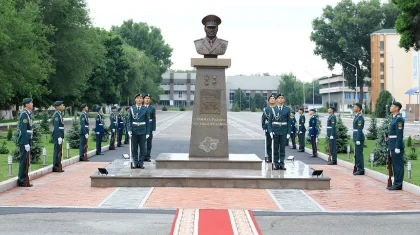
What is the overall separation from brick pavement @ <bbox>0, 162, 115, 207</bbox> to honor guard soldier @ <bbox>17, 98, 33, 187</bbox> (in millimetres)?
376

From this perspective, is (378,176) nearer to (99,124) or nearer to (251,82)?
(99,124)

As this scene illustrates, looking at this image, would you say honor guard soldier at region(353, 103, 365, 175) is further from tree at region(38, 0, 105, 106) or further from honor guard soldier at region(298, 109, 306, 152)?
tree at region(38, 0, 105, 106)

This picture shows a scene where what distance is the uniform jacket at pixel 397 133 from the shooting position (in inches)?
595

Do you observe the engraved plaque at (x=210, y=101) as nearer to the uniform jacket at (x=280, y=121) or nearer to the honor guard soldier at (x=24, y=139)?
the uniform jacket at (x=280, y=121)

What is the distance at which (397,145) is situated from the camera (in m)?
15.1

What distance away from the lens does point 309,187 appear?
51.2 feet

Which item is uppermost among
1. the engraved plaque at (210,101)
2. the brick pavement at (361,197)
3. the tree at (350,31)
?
the tree at (350,31)

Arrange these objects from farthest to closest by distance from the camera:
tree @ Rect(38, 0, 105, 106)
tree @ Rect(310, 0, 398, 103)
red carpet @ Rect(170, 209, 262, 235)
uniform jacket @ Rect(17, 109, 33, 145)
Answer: tree @ Rect(310, 0, 398, 103), tree @ Rect(38, 0, 105, 106), uniform jacket @ Rect(17, 109, 33, 145), red carpet @ Rect(170, 209, 262, 235)

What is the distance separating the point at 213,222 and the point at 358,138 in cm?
914

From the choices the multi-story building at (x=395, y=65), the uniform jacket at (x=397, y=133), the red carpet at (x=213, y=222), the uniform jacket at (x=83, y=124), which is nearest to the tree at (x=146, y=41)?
the multi-story building at (x=395, y=65)

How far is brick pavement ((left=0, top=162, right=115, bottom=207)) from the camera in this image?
12969mm

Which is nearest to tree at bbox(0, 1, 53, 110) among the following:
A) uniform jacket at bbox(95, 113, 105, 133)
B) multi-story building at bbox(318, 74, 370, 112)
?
uniform jacket at bbox(95, 113, 105, 133)

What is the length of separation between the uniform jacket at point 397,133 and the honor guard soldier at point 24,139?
865 cm

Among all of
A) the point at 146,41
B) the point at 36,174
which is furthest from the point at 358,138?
the point at 146,41
